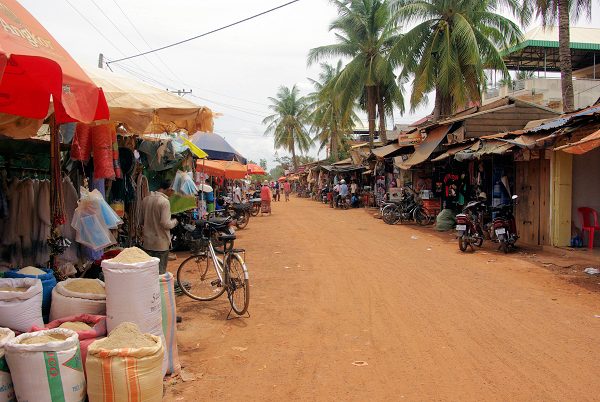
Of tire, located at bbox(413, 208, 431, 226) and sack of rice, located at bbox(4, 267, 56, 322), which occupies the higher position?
sack of rice, located at bbox(4, 267, 56, 322)

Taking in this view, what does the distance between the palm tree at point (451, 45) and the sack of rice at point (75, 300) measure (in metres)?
18.8

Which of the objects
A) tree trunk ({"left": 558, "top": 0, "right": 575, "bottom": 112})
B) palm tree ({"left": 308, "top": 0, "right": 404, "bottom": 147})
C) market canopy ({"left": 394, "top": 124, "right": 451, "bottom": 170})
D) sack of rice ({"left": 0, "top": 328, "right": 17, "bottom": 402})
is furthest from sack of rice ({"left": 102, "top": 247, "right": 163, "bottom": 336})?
palm tree ({"left": 308, "top": 0, "right": 404, "bottom": 147})

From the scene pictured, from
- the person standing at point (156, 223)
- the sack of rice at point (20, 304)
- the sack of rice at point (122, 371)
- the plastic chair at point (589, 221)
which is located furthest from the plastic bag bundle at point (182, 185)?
the plastic chair at point (589, 221)

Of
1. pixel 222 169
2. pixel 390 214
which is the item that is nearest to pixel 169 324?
pixel 222 169

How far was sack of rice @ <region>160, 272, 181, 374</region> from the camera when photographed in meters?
4.30

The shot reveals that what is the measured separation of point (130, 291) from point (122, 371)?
824 mm

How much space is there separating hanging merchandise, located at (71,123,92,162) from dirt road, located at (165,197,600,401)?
2.49 meters

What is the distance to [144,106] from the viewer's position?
18.3 ft

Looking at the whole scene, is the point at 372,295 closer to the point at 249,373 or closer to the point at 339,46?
the point at 249,373

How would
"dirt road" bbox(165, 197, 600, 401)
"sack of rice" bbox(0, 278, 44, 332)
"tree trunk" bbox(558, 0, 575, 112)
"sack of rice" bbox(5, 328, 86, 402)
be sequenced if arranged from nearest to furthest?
1. "sack of rice" bbox(5, 328, 86, 402)
2. "sack of rice" bbox(0, 278, 44, 332)
3. "dirt road" bbox(165, 197, 600, 401)
4. "tree trunk" bbox(558, 0, 575, 112)

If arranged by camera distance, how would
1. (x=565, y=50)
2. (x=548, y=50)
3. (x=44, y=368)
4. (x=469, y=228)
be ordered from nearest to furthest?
1. (x=44, y=368)
2. (x=469, y=228)
3. (x=565, y=50)
4. (x=548, y=50)

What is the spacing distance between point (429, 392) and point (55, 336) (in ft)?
9.59

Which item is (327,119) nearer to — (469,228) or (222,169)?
(222,169)

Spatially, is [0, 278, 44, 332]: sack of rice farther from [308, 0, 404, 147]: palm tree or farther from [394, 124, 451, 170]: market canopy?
[308, 0, 404, 147]: palm tree
